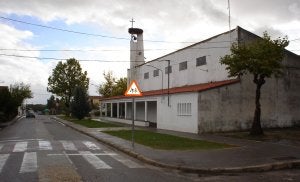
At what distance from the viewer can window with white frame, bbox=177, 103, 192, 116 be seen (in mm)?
29100

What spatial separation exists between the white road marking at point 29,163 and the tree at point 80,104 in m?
40.0

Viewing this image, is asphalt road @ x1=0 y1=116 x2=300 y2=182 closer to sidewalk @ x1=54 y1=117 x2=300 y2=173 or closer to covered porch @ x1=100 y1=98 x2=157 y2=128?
sidewalk @ x1=54 y1=117 x2=300 y2=173

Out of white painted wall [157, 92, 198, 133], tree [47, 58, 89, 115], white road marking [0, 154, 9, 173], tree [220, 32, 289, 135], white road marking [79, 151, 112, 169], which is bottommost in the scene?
white road marking [79, 151, 112, 169]

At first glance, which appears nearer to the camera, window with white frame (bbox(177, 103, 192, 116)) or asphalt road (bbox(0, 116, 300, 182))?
asphalt road (bbox(0, 116, 300, 182))

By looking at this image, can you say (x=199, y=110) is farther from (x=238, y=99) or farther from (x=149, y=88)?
(x=149, y=88)

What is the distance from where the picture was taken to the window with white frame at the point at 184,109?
29100 mm

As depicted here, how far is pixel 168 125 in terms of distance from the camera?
1298 inches

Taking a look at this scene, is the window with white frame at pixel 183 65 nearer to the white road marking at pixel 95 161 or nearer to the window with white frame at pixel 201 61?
the window with white frame at pixel 201 61

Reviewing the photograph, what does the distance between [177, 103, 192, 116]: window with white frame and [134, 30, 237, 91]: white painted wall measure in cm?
375

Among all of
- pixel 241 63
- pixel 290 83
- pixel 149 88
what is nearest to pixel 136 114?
pixel 149 88

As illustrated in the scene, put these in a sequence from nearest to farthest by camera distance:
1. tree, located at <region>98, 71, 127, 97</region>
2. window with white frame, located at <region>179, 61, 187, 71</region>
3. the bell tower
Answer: window with white frame, located at <region>179, 61, 187, 71</region> → the bell tower → tree, located at <region>98, 71, 127, 97</region>

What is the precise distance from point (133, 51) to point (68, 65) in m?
30.8

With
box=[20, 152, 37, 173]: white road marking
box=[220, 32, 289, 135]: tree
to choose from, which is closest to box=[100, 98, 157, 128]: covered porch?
box=[220, 32, 289, 135]: tree

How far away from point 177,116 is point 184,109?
1.45 metres
